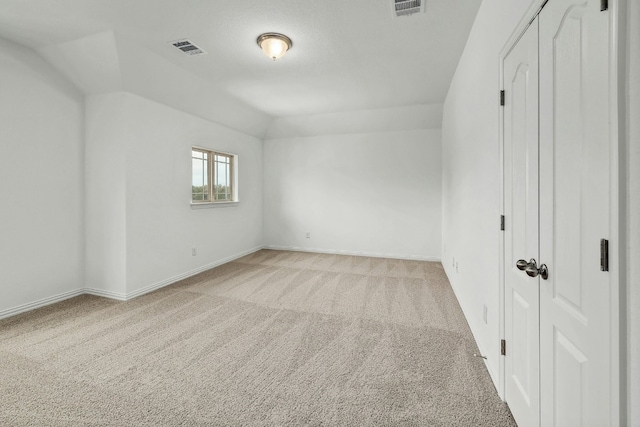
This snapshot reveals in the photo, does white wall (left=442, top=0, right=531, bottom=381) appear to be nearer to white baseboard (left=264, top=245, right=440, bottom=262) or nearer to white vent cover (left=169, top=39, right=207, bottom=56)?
white baseboard (left=264, top=245, right=440, bottom=262)

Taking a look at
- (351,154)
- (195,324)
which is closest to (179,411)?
(195,324)

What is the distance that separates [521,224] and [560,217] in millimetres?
396

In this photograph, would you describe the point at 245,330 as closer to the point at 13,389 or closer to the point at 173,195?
the point at 13,389

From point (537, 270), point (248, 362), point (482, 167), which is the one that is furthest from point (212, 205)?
point (537, 270)

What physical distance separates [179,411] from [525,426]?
5.96ft

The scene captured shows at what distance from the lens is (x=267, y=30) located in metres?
2.69

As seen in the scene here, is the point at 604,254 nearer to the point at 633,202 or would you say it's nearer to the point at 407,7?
the point at 633,202

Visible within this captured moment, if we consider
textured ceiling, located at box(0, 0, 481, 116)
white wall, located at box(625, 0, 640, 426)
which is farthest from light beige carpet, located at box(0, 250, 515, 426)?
textured ceiling, located at box(0, 0, 481, 116)

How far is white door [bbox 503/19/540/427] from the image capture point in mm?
1322

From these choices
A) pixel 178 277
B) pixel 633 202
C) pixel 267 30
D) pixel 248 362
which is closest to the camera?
pixel 633 202

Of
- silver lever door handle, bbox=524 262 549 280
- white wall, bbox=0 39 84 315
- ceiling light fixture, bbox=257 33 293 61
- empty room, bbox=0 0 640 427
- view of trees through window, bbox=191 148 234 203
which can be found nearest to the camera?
empty room, bbox=0 0 640 427

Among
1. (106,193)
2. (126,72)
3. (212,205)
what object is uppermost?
(126,72)

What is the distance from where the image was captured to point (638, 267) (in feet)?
2.37

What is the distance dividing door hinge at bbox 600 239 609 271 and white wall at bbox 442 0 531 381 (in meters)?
0.98
